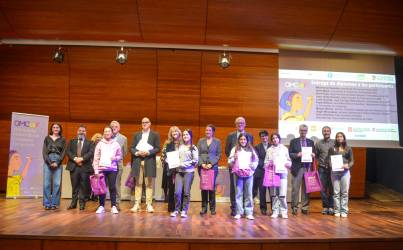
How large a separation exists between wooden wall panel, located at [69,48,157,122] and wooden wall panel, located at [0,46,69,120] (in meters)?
0.29

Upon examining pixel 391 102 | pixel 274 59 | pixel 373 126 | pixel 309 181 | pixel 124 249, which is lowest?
pixel 124 249

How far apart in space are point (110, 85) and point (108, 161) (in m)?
3.30

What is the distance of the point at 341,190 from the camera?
5.88 m

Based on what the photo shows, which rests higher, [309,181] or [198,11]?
[198,11]

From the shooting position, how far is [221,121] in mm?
8617

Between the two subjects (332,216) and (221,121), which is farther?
(221,121)

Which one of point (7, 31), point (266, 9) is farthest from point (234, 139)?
point (7, 31)

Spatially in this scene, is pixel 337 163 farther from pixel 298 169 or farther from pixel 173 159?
pixel 173 159

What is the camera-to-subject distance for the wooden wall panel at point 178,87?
27.0ft

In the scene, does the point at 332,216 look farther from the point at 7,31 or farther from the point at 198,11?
the point at 7,31

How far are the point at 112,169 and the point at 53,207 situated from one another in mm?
1313

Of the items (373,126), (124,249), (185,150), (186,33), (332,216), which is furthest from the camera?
(373,126)

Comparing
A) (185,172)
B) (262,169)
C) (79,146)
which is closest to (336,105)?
(262,169)

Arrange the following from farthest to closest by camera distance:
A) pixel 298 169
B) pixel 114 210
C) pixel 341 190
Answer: pixel 298 169
pixel 341 190
pixel 114 210
